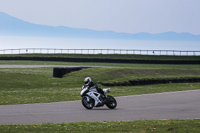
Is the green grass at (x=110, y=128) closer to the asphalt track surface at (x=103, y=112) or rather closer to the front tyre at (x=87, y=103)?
the asphalt track surface at (x=103, y=112)

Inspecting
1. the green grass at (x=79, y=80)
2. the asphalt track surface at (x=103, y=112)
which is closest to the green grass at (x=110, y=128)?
the asphalt track surface at (x=103, y=112)

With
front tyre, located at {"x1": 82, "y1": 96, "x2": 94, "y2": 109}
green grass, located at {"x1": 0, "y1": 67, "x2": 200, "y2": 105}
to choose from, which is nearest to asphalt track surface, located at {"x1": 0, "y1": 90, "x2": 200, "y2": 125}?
front tyre, located at {"x1": 82, "y1": 96, "x2": 94, "y2": 109}

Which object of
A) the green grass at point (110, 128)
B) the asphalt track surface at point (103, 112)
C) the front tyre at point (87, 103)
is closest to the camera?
the green grass at point (110, 128)

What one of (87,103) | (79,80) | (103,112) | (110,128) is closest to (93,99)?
(87,103)

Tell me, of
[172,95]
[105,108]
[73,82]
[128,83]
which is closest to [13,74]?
[73,82]

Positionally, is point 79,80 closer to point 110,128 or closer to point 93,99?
point 93,99

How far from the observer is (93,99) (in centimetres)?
1680

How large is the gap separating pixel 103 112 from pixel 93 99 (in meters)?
1.24

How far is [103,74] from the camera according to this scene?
3406 cm

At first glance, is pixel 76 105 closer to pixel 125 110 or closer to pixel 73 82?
pixel 125 110

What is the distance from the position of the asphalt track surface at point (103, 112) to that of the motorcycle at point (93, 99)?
21 cm

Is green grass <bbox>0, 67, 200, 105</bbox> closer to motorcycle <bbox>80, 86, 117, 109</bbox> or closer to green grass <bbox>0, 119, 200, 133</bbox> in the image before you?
motorcycle <bbox>80, 86, 117, 109</bbox>

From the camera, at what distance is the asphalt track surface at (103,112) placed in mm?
13586

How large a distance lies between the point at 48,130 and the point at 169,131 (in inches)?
120
